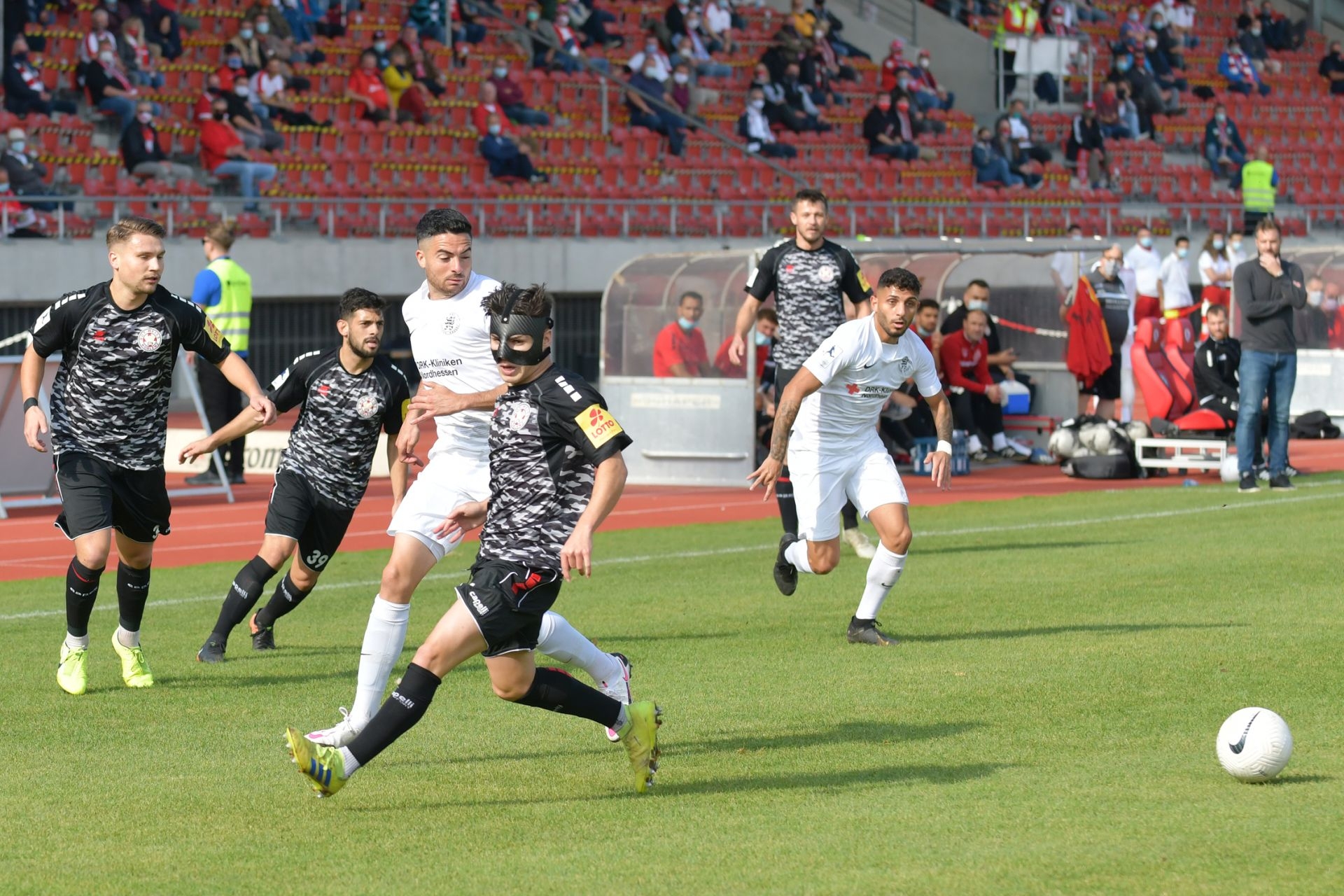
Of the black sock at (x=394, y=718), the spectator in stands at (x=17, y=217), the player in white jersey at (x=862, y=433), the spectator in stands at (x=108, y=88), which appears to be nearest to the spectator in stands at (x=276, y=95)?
the spectator in stands at (x=108, y=88)

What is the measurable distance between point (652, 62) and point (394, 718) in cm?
2768

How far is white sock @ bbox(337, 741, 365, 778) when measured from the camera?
20.3 feet

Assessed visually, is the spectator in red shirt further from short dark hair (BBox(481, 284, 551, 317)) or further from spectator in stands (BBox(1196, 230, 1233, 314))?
short dark hair (BBox(481, 284, 551, 317))

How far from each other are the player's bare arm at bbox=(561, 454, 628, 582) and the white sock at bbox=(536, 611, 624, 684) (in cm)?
71

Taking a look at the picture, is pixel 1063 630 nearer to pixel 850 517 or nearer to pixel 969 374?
pixel 850 517

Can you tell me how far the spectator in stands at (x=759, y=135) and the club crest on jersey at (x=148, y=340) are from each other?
24808mm

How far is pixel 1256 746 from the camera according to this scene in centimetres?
634

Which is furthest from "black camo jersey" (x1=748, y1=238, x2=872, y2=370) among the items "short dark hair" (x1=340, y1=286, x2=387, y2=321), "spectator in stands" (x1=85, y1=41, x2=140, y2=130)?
"spectator in stands" (x1=85, y1=41, x2=140, y2=130)

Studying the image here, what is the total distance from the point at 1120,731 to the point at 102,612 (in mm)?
6636

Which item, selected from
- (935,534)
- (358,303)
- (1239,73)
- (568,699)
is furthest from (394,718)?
(1239,73)

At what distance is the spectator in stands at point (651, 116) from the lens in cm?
3164

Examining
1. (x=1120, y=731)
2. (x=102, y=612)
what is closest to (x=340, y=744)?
(x=1120, y=731)

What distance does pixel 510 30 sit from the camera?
105 ft

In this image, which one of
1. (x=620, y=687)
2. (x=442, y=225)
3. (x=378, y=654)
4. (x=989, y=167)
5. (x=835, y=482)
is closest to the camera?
(x=378, y=654)
